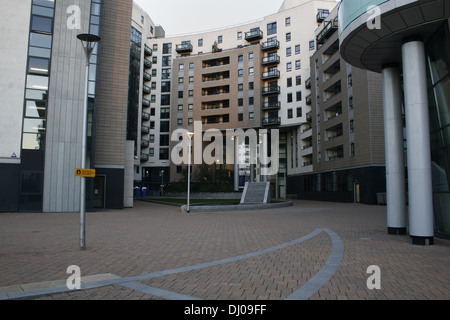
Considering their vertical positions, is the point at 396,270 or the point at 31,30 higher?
the point at 31,30

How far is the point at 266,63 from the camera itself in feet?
188

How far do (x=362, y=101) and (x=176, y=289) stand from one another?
36.4m

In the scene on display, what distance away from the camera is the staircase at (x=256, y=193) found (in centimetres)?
3325

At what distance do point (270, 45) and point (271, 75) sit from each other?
17.0 feet

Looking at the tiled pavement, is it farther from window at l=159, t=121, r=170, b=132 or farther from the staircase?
window at l=159, t=121, r=170, b=132

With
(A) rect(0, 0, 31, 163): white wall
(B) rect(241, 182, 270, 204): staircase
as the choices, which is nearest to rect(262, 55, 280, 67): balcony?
(B) rect(241, 182, 270, 204): staircase

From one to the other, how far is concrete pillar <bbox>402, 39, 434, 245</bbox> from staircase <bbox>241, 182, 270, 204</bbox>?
74.9 feet

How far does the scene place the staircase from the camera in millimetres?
33250

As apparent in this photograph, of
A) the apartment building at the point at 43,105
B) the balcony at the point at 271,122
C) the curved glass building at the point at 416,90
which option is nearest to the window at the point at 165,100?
the balcony at the point at 271,122

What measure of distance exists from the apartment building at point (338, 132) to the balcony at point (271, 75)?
18.9 ft

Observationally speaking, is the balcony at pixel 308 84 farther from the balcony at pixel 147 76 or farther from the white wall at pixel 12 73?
the white wall at pixel 12 73
